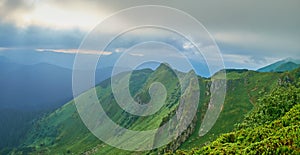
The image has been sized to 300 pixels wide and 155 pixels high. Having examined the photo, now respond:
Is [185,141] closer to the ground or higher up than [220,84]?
closer to the ground

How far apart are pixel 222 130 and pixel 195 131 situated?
15522 millimetres

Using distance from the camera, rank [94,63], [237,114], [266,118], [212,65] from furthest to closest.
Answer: [237,114], [266,118], [212,65], [94,63]

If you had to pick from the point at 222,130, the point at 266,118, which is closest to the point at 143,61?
the point at 266,118

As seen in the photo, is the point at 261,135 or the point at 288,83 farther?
the point at 288,83

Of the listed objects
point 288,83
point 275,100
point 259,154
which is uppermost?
point 288,83

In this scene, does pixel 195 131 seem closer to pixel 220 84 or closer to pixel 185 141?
pixel 185 141

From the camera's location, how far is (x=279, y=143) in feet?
154

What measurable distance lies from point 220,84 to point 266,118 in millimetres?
92886

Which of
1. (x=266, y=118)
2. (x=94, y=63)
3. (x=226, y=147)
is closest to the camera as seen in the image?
(x=94, y=63)

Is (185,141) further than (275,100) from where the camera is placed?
Yes

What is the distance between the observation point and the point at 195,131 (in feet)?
576

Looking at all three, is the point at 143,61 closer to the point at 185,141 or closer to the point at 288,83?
the point at 185,141

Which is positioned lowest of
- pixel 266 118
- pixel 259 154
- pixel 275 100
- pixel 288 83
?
pixel 259 154

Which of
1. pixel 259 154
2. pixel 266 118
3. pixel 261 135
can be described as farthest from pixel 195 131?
pixel 259 154
